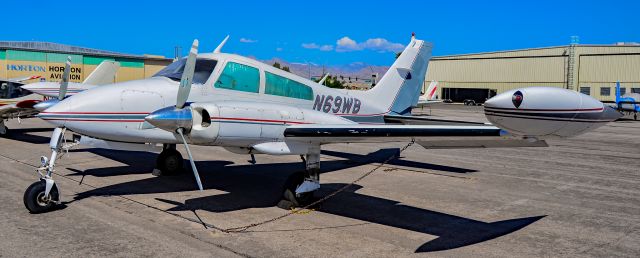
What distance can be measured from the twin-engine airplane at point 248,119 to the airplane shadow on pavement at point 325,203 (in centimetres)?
96

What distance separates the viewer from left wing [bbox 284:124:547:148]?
649 cm

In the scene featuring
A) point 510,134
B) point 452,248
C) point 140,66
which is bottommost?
point 452,248

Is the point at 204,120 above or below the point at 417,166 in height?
above

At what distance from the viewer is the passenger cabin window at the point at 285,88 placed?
30.7ft

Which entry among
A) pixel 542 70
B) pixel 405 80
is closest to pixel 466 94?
pixel 542 70

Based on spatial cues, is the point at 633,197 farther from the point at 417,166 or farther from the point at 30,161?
the point at 30,161

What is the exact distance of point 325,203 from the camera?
926 centimetres

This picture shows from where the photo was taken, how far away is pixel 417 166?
1414cm

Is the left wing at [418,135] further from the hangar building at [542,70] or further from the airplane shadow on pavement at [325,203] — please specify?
the hangar building at [542,70]

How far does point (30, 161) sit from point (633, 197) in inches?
580

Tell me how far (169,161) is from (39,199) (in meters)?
3.88

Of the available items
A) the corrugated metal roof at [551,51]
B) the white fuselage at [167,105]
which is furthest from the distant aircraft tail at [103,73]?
the corrugated metal roof at [551,51]

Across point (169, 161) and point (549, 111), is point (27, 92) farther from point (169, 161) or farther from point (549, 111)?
point (549, 111)

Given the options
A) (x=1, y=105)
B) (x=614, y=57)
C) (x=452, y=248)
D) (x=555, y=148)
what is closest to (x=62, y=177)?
(x=452, y=248)
